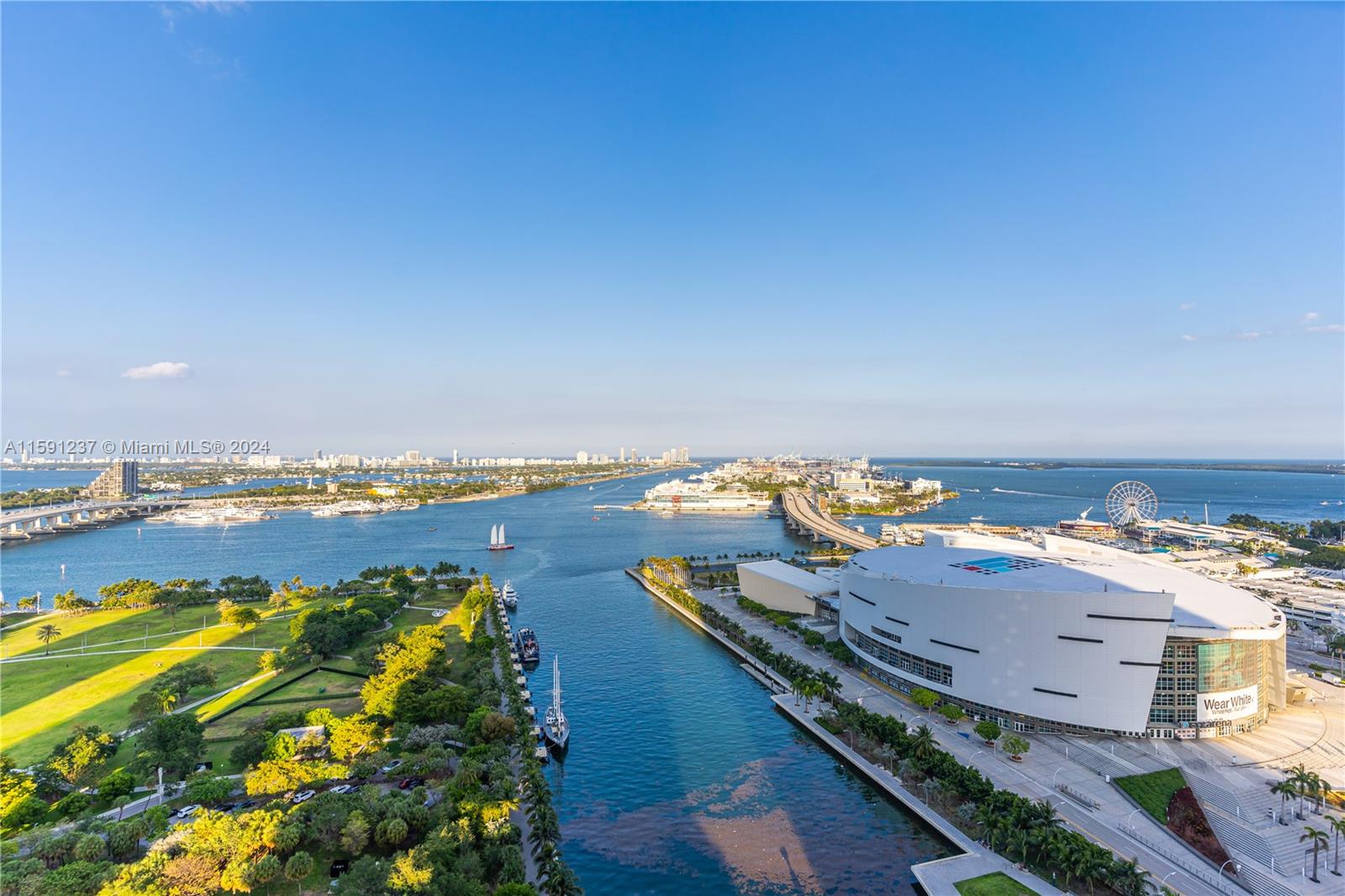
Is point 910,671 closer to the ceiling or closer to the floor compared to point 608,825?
closer to the ceiling

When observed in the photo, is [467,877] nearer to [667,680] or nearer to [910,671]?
[667,680]

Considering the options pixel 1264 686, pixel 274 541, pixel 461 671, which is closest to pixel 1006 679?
pixel 1264 686

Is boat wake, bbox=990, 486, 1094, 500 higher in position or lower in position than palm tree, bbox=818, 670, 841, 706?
lower

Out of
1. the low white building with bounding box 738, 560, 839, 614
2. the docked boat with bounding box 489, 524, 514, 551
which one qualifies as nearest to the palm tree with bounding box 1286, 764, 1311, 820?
the low white building with bounding box 738, 560, 839, 614

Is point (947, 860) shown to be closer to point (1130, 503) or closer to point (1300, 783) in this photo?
point (1300, 783)

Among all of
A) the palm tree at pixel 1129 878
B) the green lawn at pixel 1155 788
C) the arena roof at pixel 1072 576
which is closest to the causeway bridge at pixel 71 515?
the arena roof at pixel 1072 576

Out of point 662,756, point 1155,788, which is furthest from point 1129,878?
point 662,756

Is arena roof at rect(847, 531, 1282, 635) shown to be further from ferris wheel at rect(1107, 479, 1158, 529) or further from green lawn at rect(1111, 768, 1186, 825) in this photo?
ferris wheel at rect(1107, 479, 1158, 529)
